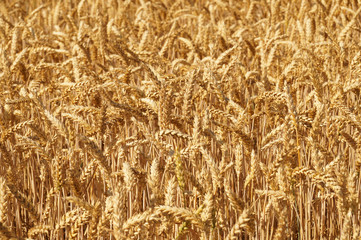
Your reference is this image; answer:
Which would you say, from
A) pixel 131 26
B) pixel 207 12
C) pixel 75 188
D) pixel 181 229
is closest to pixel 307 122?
pixel 181 229

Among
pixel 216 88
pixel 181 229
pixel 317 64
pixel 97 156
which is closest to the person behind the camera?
pixel 181 229

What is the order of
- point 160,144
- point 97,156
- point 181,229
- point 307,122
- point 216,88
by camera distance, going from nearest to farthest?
point 181,229 < point 97,156 < point 160,144 < point 307,122 < point 216,88

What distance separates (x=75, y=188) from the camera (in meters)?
1.36

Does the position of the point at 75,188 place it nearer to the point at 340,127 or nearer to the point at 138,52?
the point at 340,127

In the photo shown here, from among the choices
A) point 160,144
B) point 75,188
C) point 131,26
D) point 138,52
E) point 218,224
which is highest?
point 131,26

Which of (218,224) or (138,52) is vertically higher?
(138,52)

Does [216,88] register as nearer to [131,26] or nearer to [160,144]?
[160,144]

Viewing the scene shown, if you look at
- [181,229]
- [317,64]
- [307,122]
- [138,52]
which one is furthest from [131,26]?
[181,229]

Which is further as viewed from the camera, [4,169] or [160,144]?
[4,169]

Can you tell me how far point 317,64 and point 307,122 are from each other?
82cm

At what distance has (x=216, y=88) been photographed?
176 cm

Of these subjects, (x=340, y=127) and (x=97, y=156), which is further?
(x=340, y=127)

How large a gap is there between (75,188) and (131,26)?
2394 millimetres

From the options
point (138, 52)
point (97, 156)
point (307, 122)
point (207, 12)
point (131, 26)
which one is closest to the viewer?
point (97, 156)
